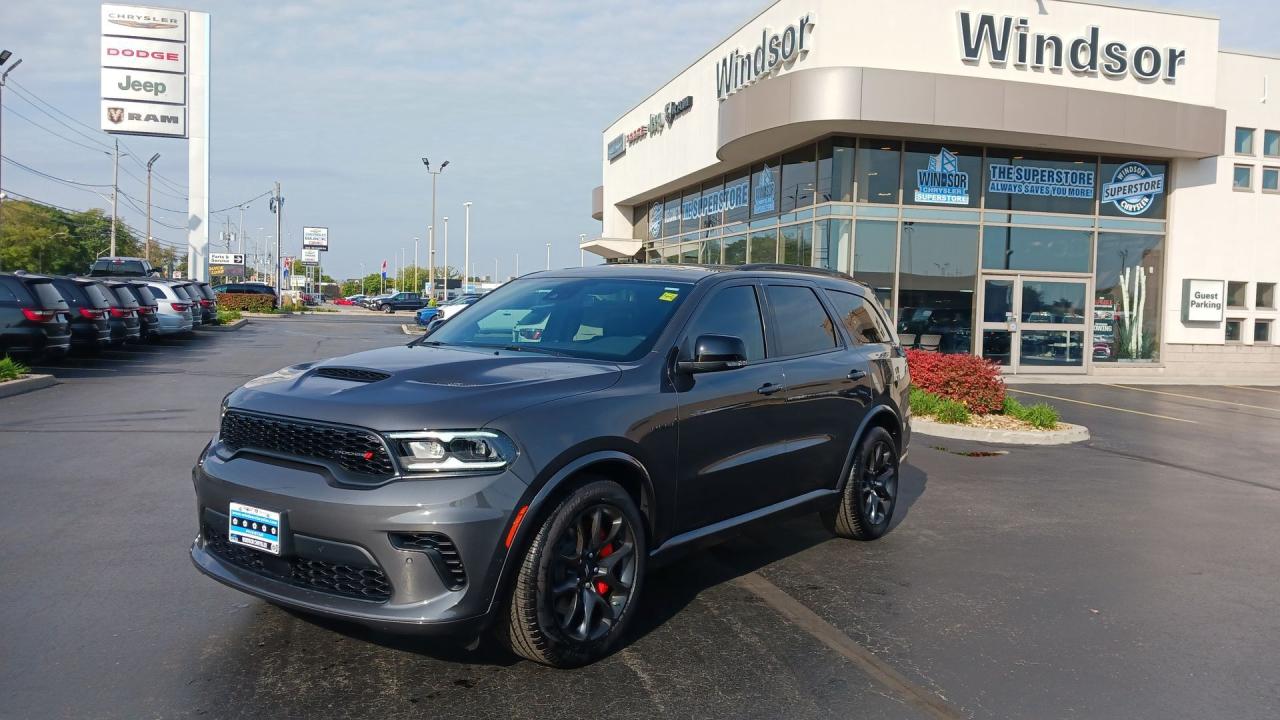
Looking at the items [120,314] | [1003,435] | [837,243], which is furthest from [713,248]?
[1003,435]

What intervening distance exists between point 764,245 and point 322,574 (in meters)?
20.0

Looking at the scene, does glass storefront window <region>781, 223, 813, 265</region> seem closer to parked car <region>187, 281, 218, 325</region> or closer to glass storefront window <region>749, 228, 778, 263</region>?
glass storefront window <region>749, 228, 778, 263</region>

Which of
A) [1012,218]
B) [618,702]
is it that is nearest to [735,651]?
[618,702]

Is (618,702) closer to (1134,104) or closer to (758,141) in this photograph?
(758,141)

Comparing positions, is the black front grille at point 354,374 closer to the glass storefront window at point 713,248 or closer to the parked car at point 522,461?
the parked car at point 522,461

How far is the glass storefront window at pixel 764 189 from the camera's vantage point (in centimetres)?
2250

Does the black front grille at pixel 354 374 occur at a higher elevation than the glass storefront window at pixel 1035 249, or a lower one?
lower

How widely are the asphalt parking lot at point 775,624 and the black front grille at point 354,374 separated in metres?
1.13

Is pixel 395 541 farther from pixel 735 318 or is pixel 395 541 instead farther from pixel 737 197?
pixel 737 197

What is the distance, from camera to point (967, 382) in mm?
12500

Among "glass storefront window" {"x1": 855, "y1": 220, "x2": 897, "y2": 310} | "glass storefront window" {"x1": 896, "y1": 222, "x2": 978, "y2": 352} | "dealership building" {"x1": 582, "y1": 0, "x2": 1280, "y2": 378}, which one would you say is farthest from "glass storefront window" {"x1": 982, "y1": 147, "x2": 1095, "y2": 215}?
"glass storefront window" {"x1": 855, "y1": 220, "x2": 897, "y2": 310}

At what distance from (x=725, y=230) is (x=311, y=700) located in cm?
2222

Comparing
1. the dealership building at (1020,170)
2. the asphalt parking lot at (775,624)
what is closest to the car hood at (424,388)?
the asphalt parking lot at (775,624)

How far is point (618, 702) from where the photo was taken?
386 cm
